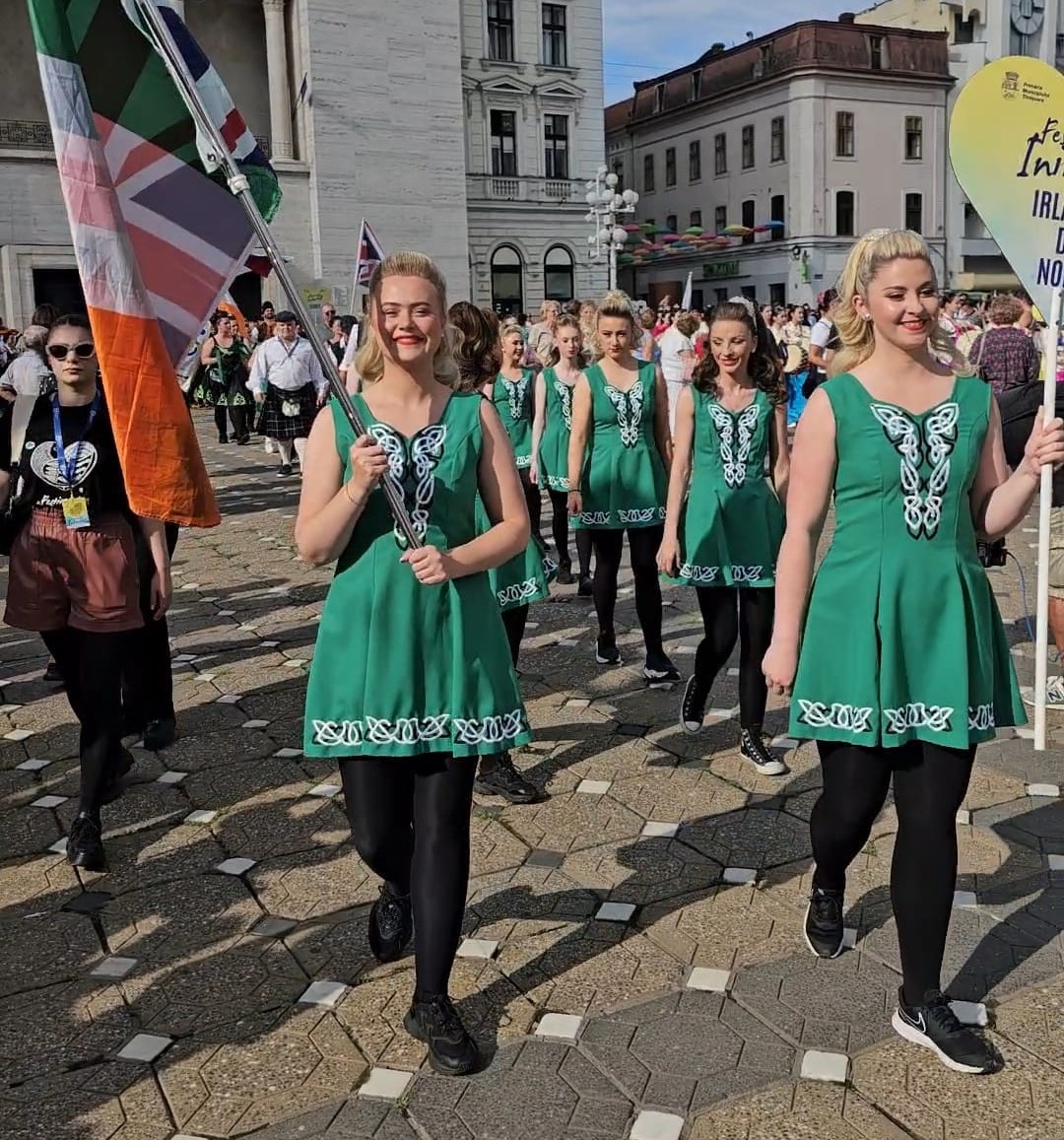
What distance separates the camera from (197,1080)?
9.46 ft

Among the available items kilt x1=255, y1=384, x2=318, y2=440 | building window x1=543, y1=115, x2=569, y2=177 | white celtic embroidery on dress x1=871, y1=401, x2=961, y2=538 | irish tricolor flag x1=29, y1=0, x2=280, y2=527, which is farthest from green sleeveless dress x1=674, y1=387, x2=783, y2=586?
building window x1=543, y1=115, x2=569, y2=177

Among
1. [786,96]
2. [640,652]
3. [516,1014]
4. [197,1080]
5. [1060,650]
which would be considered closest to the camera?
Answer: [197,1080]

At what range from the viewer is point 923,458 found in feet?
9.48

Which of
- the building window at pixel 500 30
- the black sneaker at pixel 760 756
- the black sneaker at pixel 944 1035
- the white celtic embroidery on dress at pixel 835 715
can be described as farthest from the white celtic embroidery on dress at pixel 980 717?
the building window at pixel 500 30

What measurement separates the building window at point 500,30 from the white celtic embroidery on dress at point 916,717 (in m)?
42.9

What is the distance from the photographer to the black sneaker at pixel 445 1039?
286cm

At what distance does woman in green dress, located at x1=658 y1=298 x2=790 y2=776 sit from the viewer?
4973mm

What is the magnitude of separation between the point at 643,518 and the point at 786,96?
46202 mm

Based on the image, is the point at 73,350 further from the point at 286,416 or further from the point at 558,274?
the point at 558,274

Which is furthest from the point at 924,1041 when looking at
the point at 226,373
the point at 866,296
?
the point at 226,373

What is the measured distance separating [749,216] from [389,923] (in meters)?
51.1

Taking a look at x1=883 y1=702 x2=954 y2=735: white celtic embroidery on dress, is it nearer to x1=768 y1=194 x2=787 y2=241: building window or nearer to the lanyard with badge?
the lanyard with badge

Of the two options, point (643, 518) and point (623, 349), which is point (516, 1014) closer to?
point (643, 518)

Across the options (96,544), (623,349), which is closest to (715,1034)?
(96,544)
